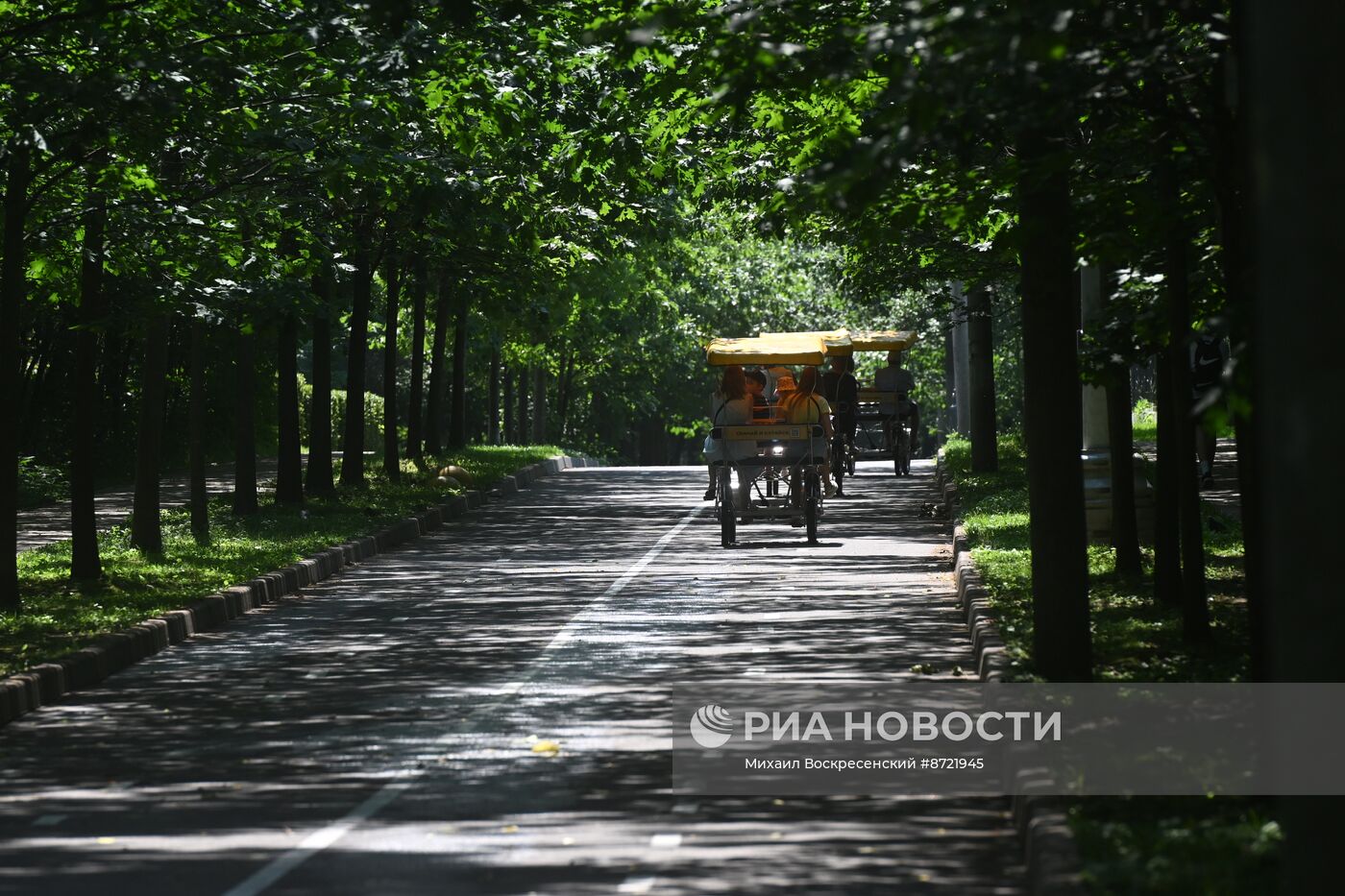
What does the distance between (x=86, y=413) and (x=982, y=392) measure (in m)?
16.5

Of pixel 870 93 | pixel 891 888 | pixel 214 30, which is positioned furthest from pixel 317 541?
pixel 891 888

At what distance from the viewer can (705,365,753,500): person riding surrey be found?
22.4 m

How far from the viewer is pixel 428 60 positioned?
15094 mm

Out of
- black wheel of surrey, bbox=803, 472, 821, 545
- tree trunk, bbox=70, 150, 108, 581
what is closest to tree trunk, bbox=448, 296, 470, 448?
black wheel of surrey, bbox=803, 472, 821, 545

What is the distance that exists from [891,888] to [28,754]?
215 inches

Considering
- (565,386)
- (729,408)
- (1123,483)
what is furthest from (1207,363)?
(565,386)

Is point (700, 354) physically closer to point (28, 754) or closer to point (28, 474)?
point (28, 474)

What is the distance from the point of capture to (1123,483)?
15.3 m

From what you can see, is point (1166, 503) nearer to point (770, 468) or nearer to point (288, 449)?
point (770, 468)

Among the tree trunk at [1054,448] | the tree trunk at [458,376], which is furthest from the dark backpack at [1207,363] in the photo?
the tree trunk at [458,376]

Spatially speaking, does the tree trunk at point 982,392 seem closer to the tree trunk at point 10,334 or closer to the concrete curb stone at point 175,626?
the concrete curb stone at point 175,626

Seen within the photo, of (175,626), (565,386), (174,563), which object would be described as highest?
(565,386)

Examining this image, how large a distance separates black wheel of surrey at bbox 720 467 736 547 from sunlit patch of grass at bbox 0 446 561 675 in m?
4.41

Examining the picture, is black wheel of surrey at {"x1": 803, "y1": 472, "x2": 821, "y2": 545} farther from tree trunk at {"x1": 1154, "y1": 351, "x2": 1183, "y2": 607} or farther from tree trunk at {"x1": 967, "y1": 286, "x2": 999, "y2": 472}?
tree trunk at {"x1": 1154, "y1": 351, "x2": 1183, "y2": 607}
